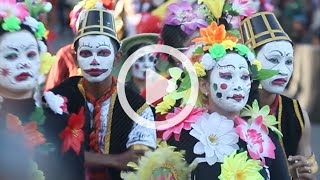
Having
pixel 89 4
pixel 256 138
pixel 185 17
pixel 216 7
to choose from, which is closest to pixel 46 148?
pixel 256 138

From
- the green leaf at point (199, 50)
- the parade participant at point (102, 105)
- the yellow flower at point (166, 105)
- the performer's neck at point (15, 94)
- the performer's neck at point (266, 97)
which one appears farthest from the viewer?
the performer's neck at point (266, 97)

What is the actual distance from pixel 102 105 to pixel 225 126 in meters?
0.96

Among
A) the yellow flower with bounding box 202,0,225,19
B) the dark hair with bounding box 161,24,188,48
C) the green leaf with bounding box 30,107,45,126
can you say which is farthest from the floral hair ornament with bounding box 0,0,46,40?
the dark hair with bounding box 161,24,188,48

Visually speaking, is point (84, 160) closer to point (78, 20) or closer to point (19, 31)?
point (19, 31)

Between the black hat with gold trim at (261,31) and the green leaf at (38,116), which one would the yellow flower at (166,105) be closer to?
the black hat with gold trim at (261,31)

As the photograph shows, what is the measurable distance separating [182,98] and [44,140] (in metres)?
0.84

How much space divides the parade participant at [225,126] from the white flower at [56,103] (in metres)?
0.55

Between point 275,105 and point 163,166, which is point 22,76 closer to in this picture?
point 163,166

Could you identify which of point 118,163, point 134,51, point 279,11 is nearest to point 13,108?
point 118,163

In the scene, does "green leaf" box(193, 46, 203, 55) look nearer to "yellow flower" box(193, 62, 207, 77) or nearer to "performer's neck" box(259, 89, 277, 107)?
"yellow flower" box(193, 62, 207, 77)

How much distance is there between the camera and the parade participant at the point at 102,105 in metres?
6.51
